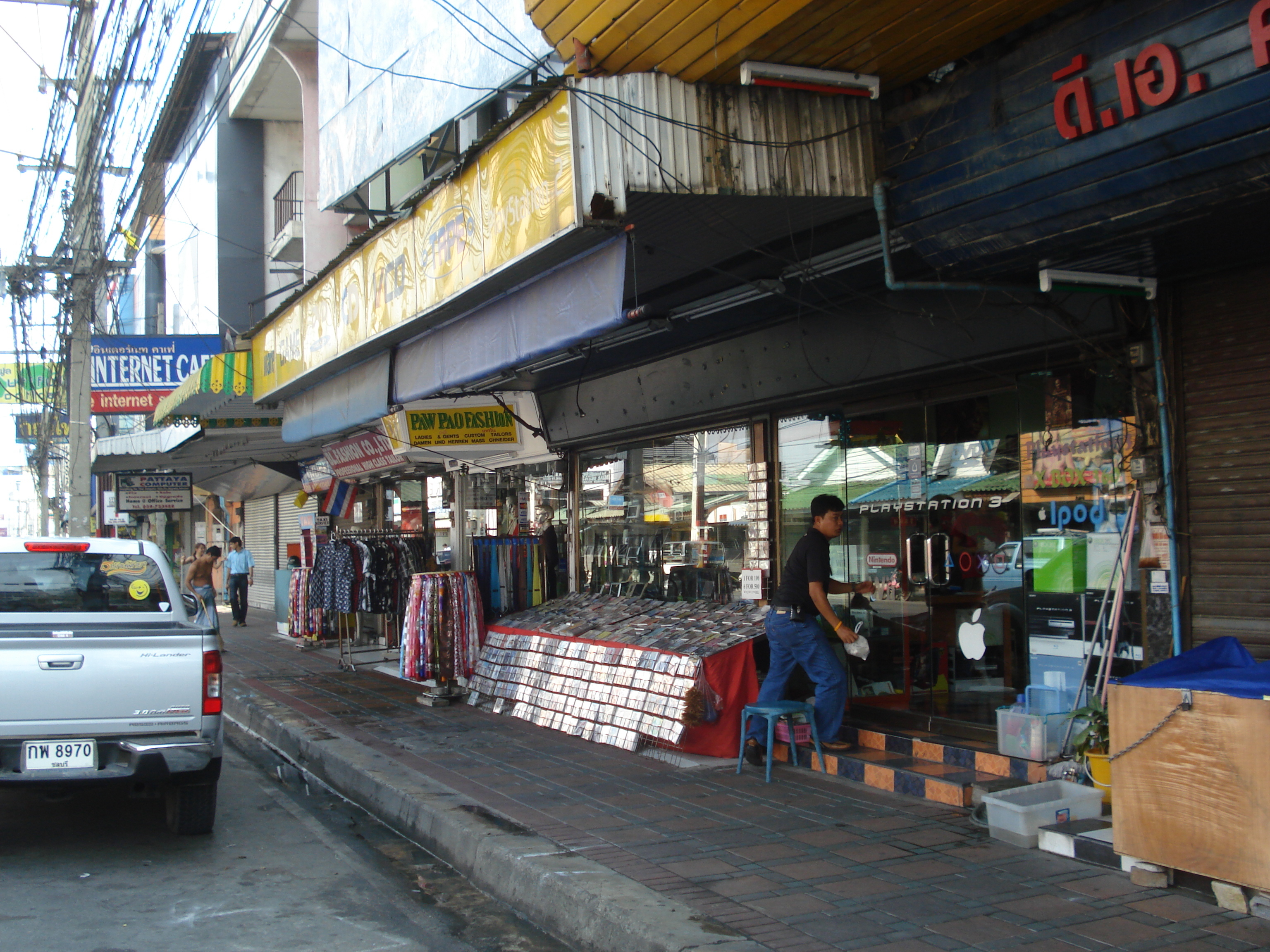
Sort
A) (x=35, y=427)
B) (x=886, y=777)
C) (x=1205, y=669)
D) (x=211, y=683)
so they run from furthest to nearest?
(x=35, y=427) → (x=886, y=777) → (x=211, y=683) → (x=1205, y=669)

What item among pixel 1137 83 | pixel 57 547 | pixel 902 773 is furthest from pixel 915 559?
pixel 57 547

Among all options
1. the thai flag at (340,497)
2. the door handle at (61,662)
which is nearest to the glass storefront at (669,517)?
the door handle at (61,662)

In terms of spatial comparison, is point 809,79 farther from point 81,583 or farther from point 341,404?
point 341,404

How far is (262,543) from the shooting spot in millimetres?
25672

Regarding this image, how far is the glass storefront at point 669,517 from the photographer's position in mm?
9328

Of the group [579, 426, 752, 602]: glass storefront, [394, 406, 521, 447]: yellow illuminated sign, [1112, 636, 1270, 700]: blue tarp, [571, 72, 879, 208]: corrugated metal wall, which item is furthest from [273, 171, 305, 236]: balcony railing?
[1112, 636, 1270, 700]: blue tarp

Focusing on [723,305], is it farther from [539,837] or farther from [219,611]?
[219,611]

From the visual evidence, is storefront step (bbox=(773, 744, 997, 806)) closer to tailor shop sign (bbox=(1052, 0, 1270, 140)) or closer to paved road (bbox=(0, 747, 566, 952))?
paved road (bbox=(0, 747, 566, 952))

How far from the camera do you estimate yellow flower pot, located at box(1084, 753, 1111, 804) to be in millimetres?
5371

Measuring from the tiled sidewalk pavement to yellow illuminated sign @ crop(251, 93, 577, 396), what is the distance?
11.0 feet

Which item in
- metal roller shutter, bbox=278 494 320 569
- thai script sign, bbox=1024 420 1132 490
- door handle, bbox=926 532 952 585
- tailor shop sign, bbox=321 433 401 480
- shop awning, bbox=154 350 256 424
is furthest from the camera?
metal roller shutter, bbox=278 494 320 569

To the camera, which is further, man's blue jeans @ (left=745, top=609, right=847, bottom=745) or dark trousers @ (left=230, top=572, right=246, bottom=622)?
dark trousers @ (left=230, top=572, right=246, bottom=622)

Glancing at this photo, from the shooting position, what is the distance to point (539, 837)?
18.2 ft

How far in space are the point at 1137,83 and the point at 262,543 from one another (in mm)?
24444
